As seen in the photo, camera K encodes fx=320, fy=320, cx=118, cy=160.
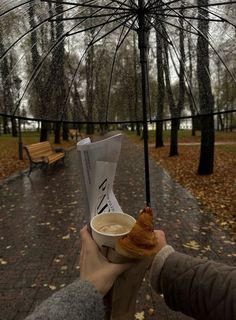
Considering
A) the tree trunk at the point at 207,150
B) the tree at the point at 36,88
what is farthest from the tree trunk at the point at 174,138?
the tree at the point at 36,88

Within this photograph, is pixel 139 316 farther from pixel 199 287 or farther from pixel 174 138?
pixel 174 138

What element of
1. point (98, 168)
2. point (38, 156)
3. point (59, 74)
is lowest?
point (38, 156)

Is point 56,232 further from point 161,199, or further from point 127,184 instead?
point 127,184

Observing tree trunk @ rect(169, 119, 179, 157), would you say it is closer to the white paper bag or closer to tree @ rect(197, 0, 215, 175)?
tree @ rect(197, 0, 215, 175)

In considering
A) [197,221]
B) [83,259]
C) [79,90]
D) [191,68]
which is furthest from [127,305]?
[197,221]

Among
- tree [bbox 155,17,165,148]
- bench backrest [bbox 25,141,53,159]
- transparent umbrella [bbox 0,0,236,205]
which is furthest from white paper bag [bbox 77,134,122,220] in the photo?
bench backrest [bbox 25,141,53,159]

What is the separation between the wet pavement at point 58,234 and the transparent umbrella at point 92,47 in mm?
1271

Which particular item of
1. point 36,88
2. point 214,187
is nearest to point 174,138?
point 214,187

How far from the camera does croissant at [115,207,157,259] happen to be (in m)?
1.03

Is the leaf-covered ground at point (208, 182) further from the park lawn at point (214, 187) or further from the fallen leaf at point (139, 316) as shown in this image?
the fallen leaf at point (139, 316)

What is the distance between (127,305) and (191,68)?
2.18m

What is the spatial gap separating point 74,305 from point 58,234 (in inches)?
181

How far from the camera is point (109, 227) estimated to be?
1213 millimetres

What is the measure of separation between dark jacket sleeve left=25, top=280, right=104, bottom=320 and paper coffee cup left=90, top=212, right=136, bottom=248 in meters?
0.16
